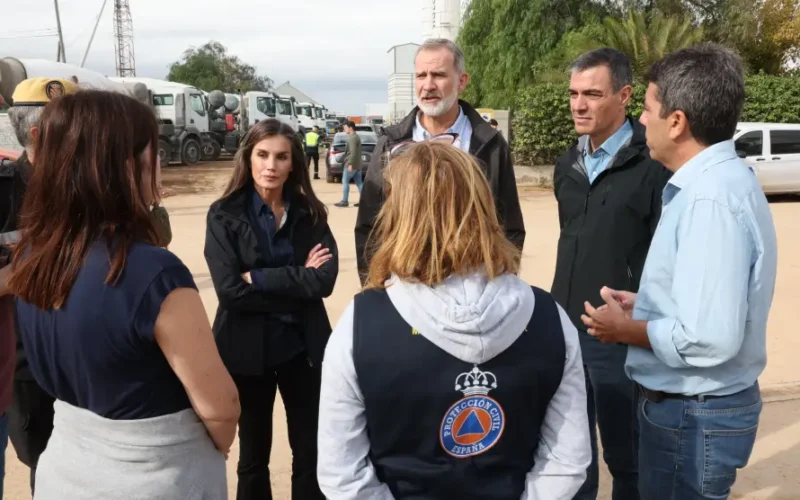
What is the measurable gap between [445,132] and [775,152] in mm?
13752

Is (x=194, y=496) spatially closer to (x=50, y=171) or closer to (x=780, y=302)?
(x=50, y=171)

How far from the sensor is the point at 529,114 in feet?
58.4

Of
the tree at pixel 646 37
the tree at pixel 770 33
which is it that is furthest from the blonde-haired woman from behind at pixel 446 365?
the tree at pixel 770 33

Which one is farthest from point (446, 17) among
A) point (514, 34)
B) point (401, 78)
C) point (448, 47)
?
point (448, 47)

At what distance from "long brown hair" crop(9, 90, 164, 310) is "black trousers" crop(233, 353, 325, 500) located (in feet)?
4.55

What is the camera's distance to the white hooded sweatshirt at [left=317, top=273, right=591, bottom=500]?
57.2 inches

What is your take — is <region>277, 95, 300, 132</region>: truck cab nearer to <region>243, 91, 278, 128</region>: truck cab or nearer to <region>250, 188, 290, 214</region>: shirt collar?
<region>243, 91, 278, 128</region>: truck cab

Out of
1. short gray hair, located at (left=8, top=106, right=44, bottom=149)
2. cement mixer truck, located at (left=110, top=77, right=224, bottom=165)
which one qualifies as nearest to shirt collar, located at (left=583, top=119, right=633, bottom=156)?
short gray hair, located at (left=8, top=106, right=44, bottom=149)

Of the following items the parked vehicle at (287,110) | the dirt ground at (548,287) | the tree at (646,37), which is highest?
the tree at (646,37)

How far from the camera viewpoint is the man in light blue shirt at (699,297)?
1.76 m

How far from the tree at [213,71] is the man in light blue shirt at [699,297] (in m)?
61.5

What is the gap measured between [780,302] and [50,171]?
6896 millimetres

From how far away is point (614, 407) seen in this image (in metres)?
2.80

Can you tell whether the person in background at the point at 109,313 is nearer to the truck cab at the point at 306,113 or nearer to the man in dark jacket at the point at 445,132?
the man in dark jacket at the point at 445,132
